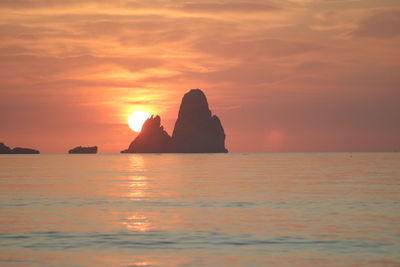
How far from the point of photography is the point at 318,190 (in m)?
74.4

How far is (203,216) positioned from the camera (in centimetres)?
4822

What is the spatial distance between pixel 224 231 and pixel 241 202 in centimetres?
1973

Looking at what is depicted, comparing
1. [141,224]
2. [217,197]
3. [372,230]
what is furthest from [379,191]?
[141,224]

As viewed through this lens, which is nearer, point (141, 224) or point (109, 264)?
point (109, 264)

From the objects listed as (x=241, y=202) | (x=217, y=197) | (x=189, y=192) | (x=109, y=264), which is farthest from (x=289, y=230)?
(x=189, y=192)

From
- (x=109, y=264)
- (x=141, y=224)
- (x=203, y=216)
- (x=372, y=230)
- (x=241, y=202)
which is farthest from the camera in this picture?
(x=241, y=202)

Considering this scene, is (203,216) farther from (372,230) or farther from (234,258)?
(234,258)

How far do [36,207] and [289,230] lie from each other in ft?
87.3

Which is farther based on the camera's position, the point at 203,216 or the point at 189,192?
the point at 189,192

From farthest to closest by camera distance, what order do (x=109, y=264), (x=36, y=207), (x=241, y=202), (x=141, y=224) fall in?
(x=241, y=202)
(x=36, y=207)
(x=141, y=224)
(x=109, y=264)

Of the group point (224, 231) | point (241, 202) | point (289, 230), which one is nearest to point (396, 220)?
point (289, 230)

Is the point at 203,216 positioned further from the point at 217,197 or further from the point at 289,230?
the point at 217,197

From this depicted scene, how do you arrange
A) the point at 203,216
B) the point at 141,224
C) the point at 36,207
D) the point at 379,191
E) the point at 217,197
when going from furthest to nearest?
1. the point at 379,191
2. the point at 217,197
3. the point at 36,207
4. the point at 203,216
5. the point at 141,224

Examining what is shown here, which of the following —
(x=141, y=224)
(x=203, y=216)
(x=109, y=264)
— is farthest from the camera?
(x=203, y=216)
